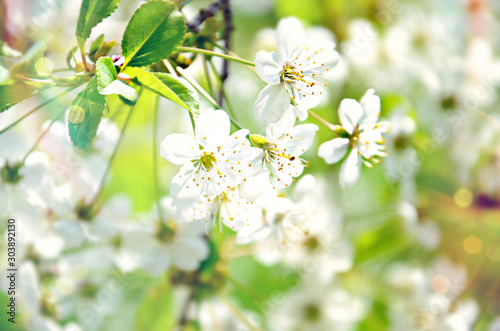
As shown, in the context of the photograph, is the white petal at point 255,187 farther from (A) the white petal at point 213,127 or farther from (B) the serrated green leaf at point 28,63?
(B) the serrated green leaf at point 28,63

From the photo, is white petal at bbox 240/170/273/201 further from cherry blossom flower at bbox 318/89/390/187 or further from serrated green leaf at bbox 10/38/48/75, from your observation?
serrated green leaf at bbox 10/38/48/75

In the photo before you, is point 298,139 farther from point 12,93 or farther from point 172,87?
point 12,93

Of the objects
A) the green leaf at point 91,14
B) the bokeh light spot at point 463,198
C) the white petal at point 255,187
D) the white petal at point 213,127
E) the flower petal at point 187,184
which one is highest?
the green leaf at point 91,14

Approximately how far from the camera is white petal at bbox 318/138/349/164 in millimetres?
521

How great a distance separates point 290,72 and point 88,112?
8.9 inches

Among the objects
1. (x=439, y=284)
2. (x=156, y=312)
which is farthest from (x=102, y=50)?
(x=439, y=284)

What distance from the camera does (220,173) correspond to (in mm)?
480

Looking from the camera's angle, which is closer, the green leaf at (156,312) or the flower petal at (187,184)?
the flower petal at (187,184)

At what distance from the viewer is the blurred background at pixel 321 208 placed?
2.33ft

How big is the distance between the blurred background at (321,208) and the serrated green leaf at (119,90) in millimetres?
207

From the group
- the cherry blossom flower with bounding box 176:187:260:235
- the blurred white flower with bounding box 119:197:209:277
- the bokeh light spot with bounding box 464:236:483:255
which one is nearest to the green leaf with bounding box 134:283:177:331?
the blurred white flower with bounding box 119:197:209:277

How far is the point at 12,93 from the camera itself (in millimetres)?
449

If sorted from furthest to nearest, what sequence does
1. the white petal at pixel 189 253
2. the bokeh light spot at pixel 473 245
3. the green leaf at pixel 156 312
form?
the bokeh light spot at pixel 473 245
the green leaf at pixel 156 312
the white petal at pixel 189 253

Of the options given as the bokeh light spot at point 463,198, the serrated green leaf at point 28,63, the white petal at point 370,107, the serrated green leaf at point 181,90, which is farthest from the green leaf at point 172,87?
the bokeh light spot at point 463,198
